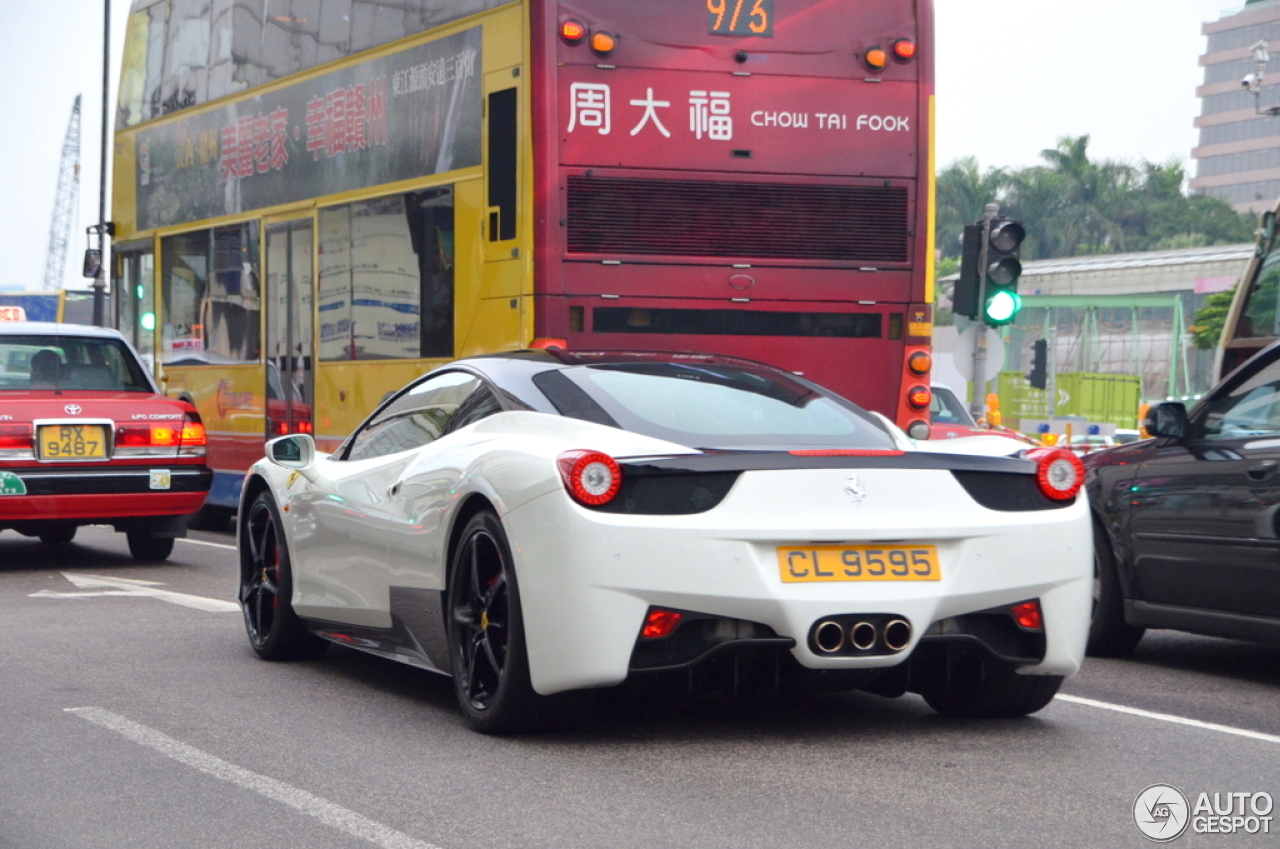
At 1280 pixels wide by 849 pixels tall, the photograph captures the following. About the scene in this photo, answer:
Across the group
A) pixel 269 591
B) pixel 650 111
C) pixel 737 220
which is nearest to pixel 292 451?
pixel 269 591

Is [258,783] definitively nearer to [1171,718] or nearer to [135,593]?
[1171,718]

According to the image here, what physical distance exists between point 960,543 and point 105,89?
37942 mm

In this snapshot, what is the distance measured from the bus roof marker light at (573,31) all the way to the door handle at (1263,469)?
506 cm

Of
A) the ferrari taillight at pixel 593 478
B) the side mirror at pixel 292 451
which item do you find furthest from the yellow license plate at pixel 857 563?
the side mirror at pixel 292 451

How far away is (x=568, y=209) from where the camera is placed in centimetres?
1114

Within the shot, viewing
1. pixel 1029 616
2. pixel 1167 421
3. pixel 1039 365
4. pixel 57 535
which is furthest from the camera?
pixel 1039 365

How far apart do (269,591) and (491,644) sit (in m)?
2.40

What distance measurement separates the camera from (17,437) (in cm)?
1205

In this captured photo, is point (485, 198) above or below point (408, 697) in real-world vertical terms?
above

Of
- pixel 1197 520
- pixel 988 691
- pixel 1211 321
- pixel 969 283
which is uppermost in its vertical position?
pixel 1211 321

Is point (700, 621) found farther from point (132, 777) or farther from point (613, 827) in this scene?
point (132, 777)

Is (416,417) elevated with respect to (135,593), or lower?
elevated

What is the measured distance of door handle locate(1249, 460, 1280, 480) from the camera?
7.62 m

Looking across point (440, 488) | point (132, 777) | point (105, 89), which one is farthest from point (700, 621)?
point (105, 89)
